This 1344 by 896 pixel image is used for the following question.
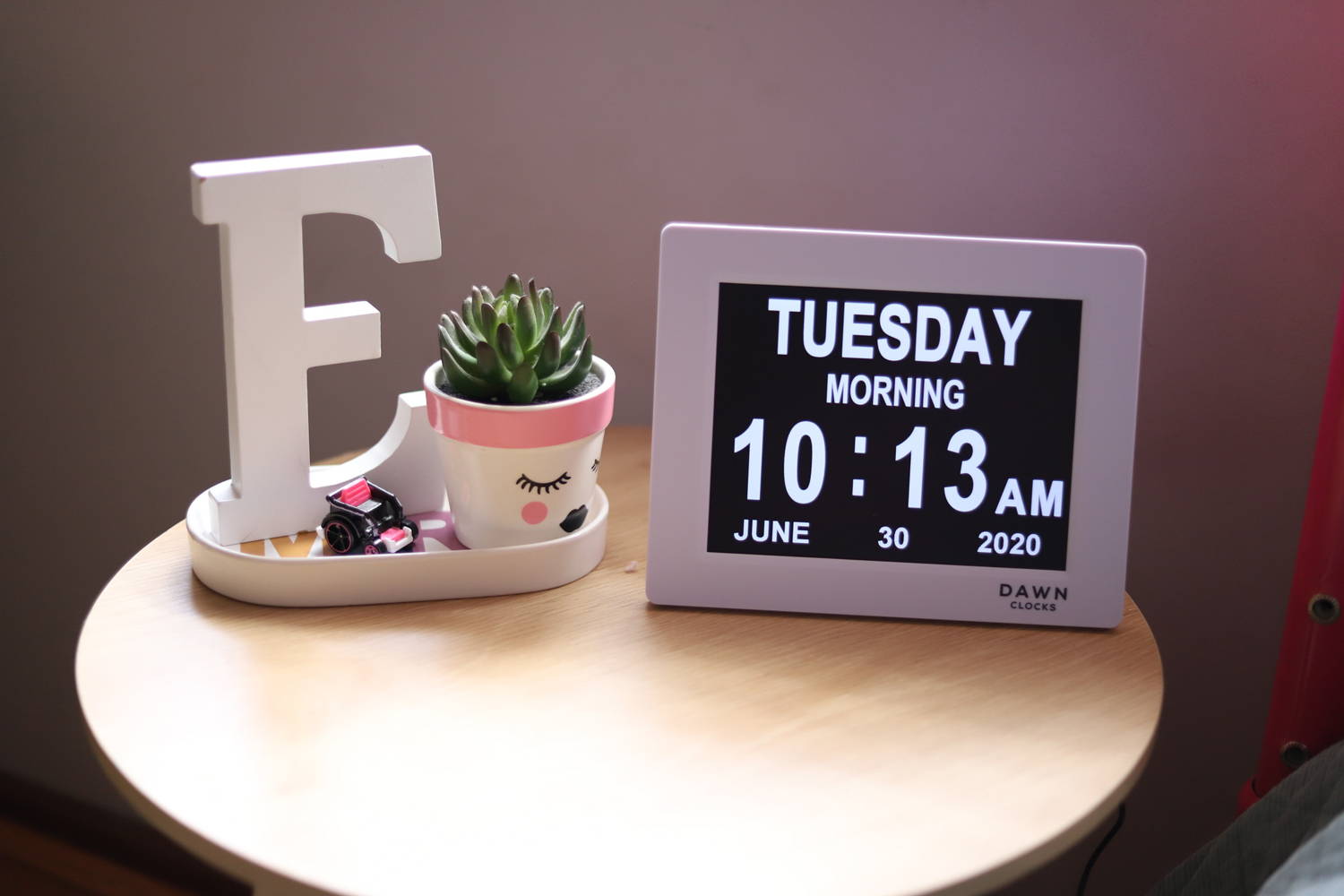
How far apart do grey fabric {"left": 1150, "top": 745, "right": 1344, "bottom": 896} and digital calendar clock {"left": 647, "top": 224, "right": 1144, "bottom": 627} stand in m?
0.16

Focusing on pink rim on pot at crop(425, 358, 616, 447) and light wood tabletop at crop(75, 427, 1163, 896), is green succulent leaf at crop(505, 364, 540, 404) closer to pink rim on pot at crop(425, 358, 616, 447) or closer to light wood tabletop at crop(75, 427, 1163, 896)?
pink rim on pot at crop(425, 358, 616, 447)

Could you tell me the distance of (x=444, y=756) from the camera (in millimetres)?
746

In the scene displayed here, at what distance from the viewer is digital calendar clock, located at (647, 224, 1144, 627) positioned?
0.88 m

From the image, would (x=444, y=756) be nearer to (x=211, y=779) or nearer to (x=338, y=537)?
(x=211, y=779)

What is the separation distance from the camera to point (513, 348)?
900 millimetres

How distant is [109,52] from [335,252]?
347mm

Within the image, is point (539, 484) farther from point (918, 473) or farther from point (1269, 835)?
point (1269, 835)

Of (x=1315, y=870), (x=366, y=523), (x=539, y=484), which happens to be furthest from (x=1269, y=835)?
(x=366, y=523)

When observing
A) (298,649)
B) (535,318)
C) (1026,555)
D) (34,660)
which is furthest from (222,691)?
(34,660)

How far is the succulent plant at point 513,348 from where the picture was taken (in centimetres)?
90

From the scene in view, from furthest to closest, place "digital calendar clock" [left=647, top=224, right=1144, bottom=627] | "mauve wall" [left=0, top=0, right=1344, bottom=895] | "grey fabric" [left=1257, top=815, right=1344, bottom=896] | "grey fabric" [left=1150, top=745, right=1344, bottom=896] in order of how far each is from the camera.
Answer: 1. "mauve wall" [left=0, top=0, right=1344, bottom=895]
2. "digital calendar clock" [left=647, top=224, right=1144, bottom=627]
3. "grey fabric" [left=1150, top=745, right=1344, bottom=896]
4. "grey fabric" [left=1257, top=815, right=1344, bottom=896]

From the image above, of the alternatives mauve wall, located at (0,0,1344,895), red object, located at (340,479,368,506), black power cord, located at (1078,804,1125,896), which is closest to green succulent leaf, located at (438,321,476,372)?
red object, located at (340,479,368,506)

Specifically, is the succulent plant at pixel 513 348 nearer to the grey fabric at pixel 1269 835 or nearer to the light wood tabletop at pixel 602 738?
the light wood tabletop at pixel 602 738

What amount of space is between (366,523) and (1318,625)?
713mm
